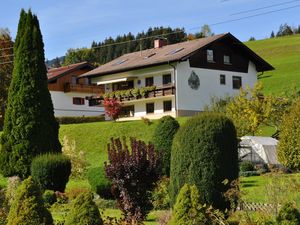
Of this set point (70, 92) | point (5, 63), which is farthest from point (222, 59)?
point (5, 63)

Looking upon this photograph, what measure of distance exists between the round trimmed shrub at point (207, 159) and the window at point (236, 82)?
130 feet

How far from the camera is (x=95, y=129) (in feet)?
133

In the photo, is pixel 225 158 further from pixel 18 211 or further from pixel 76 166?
pixel 76 166

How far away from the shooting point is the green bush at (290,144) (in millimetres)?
20688

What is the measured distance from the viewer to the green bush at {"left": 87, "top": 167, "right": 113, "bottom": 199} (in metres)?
19.6

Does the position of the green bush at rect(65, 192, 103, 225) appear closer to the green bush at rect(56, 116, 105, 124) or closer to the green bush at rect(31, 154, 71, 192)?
the green bush at rect(31, 154, 71, 192)

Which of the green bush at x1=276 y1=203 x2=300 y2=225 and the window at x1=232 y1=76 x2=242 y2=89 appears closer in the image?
the green bush at x1=276 y1=203 x2=300 y2=225

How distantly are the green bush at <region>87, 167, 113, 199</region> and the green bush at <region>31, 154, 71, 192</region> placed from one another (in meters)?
1.37

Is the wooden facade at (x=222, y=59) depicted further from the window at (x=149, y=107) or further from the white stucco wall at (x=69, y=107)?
the white stucco wall at (x=69, y=107)

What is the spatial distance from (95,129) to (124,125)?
1.98m

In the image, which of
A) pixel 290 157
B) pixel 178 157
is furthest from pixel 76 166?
pixel 178 157

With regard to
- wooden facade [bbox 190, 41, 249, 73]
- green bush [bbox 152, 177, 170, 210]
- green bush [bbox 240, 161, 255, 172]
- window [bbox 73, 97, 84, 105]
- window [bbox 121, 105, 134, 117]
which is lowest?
green bush [bbox 240, 161, 255, 172]

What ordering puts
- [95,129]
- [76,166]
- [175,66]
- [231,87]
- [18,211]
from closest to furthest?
[18,211]
[76,166]
[95,129]
[175,66]
[231,87]

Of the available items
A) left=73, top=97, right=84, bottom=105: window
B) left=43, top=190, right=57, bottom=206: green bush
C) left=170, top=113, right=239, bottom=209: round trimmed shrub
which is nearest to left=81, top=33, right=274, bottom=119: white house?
left=73, top=97, right=84, bottom=105: window
